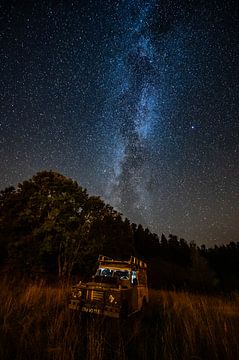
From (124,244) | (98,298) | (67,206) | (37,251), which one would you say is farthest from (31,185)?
(98,298)

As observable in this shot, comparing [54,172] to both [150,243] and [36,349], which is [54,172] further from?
[150,243]

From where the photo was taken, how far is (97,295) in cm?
769

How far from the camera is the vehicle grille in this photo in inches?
297

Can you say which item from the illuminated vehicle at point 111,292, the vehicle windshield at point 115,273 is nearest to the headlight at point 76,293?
the illuminated vehicle at point 111,292

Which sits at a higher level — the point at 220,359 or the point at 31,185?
the point at 31,185

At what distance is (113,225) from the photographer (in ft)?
69.8

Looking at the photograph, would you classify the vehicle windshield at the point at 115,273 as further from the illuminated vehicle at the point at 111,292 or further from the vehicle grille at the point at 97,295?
the vehicle grille at the point at 97,295

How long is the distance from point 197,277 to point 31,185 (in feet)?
80.3

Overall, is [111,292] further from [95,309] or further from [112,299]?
[95,309]

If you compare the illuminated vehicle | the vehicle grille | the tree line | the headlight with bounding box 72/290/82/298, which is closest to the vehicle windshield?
the illuminated vehicle

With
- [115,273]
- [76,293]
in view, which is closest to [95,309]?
[76,293]

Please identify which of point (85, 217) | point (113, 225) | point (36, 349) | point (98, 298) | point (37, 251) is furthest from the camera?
point (113, 225)

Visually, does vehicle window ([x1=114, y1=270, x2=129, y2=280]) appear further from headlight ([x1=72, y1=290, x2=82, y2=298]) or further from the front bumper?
the front bumper

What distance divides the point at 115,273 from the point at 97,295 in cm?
227
